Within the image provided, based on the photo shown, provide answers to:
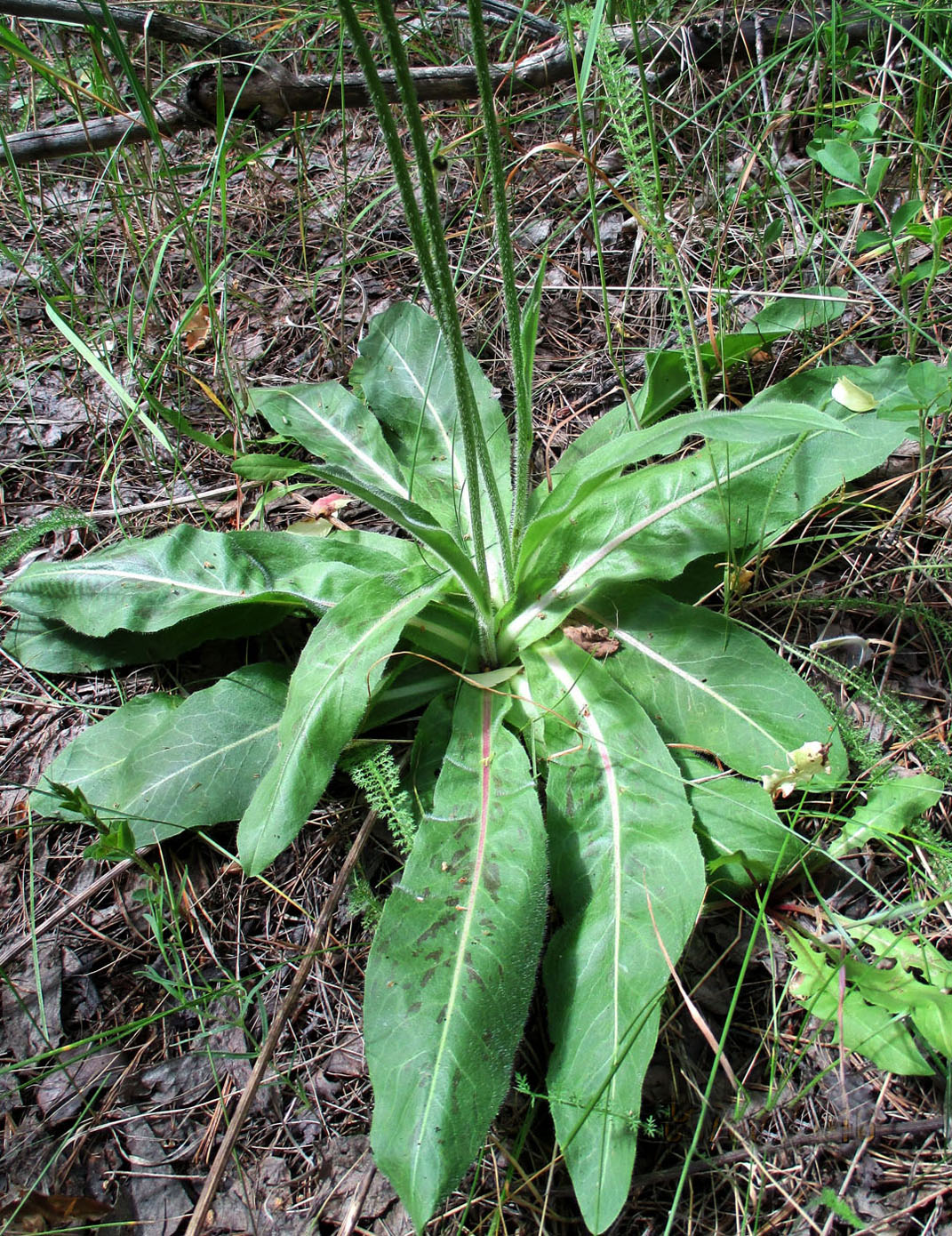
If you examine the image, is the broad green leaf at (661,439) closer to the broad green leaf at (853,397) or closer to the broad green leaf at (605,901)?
the broad green leaf at (853,397)

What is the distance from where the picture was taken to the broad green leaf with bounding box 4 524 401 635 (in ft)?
7.66

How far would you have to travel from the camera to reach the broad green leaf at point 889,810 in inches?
72.6

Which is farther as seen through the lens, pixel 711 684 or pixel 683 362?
pixel 683 362

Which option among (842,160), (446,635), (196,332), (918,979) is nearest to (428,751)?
(446,635)

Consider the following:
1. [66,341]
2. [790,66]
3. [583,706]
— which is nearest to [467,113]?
[790,66]

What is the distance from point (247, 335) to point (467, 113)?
1227 mm

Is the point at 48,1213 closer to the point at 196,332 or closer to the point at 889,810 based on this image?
the point at 889,810

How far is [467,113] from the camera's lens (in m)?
3.33

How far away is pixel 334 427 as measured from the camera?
106 inches

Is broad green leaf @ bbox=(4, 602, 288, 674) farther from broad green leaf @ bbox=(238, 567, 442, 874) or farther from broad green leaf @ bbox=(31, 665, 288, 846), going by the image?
broad green leaf @ bbox=(238, 567, 442, 874)

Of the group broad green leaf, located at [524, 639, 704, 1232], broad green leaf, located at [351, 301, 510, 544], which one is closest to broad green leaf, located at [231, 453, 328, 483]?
broad green leaf, located at [351, 301, 510, 544]

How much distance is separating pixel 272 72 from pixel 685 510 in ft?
7.05

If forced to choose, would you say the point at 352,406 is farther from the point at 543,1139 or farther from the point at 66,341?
the point at 543,1139

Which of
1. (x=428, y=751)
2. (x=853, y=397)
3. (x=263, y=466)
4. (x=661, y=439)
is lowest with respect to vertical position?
(x=428, y=751)
